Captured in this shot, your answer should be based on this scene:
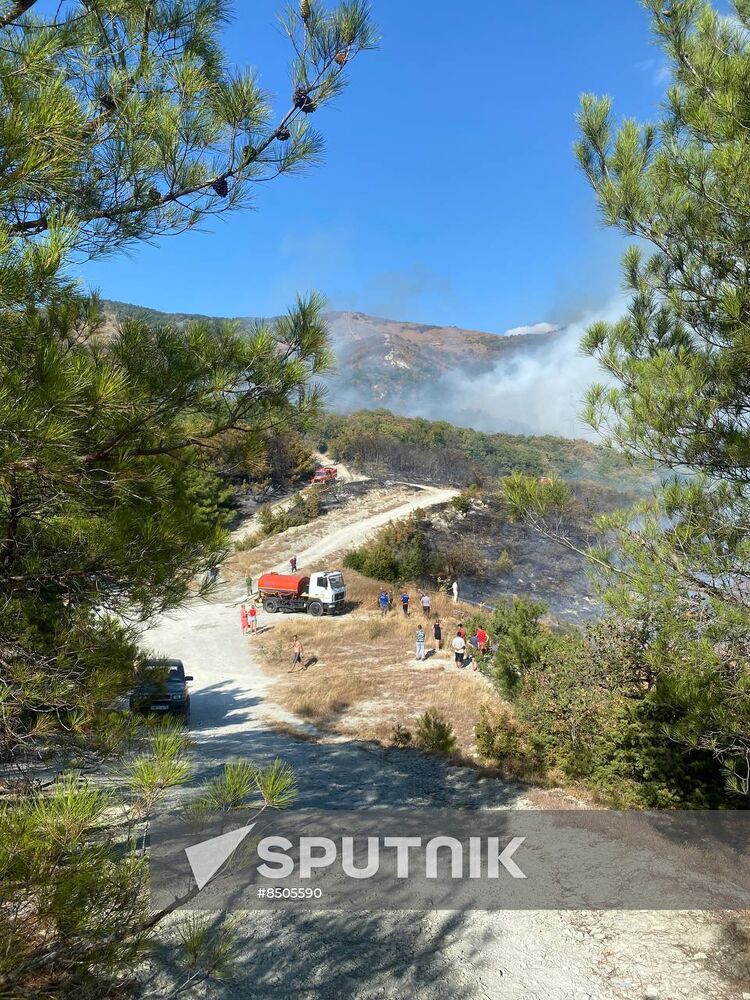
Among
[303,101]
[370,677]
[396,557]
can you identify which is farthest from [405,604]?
[303,101]

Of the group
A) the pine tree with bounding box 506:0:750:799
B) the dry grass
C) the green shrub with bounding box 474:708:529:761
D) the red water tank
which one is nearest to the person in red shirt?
the dry grass

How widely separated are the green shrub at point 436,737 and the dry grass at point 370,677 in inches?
11.0

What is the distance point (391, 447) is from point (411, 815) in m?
48.4

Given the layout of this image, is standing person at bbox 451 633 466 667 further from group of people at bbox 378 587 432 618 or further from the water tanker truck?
the water tanker truck

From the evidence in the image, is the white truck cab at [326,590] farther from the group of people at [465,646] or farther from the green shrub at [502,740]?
the green shrub at [502,740]

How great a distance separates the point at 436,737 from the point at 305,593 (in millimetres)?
13459

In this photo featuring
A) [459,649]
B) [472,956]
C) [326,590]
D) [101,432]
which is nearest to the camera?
[101,432]

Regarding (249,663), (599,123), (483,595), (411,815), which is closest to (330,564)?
(483,595)

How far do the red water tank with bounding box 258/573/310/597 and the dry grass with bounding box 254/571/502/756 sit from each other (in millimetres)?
1458

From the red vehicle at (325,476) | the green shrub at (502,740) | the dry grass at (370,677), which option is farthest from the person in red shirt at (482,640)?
the red vehicle at (325,476)

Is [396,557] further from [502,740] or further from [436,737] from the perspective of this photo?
[502,740]

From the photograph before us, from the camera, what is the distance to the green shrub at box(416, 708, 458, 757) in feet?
32.4

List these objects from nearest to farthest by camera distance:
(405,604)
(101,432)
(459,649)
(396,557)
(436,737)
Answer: (101,432)
(436,737)
(459,649)
(405,604)
(396,557)

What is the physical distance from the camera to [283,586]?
23031 millimetres
